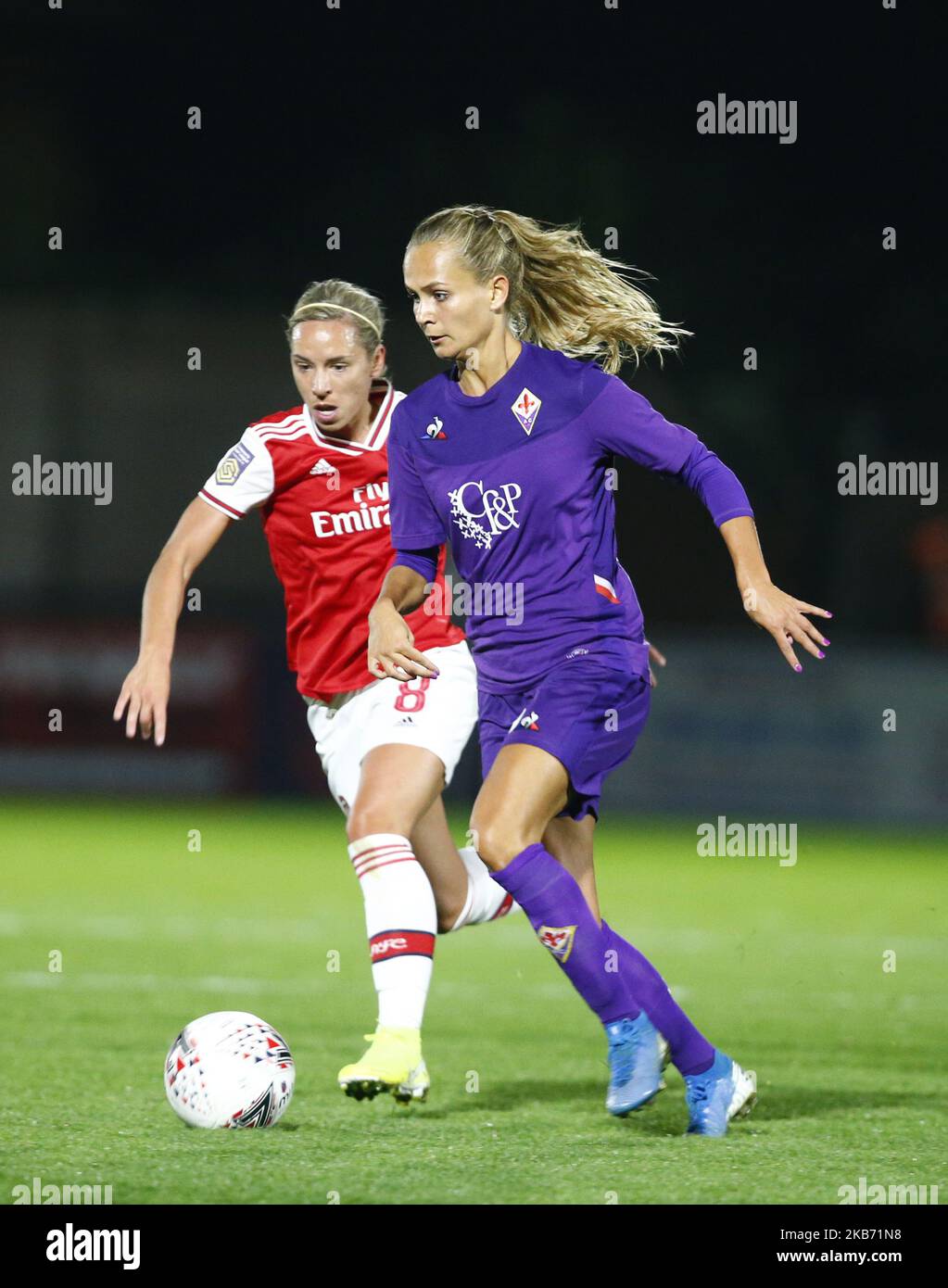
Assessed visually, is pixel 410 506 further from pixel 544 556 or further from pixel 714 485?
pixel 714 485

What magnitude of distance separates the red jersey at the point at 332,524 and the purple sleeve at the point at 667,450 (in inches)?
40.5

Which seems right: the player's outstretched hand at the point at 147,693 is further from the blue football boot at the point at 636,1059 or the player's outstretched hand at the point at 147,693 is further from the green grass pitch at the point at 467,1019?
the blue football boot at the point at 636,1059

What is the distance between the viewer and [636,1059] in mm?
4645

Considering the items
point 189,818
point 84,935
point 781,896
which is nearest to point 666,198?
point 189,818

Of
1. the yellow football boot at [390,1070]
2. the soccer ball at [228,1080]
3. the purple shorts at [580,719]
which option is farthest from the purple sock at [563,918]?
the soccer ball at [228,1080]

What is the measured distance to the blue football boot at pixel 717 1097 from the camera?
4.61 metres

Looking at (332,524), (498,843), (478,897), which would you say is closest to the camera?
(498,843)

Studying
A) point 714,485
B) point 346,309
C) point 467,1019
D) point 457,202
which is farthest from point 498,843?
point 457,202

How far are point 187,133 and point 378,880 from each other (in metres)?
19.1

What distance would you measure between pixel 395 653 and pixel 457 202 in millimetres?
17984

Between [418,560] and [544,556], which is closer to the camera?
[544,556]

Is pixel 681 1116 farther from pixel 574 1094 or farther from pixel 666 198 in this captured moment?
pixel 666 198

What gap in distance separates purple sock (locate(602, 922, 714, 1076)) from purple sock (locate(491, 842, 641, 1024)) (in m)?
0.08

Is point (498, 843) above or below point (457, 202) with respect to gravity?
below
